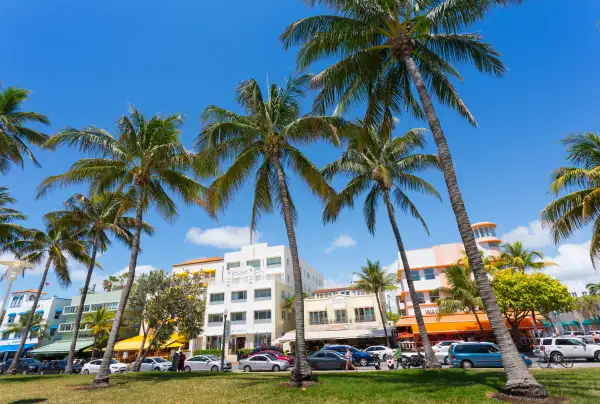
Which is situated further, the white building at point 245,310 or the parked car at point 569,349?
the white building at point 245,310

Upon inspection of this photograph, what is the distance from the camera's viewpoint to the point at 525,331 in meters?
35.5

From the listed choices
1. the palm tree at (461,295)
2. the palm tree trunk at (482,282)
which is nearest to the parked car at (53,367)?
the palm tree trunk at (482,282)

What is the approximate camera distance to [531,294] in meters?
29.6

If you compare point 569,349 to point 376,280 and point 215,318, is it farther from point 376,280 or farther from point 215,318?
point 215,318

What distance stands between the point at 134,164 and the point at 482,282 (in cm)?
1666

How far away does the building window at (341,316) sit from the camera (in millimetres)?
41000

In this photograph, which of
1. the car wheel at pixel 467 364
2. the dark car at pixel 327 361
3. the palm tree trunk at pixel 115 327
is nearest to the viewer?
the palm tree trunk at pixel 115 327

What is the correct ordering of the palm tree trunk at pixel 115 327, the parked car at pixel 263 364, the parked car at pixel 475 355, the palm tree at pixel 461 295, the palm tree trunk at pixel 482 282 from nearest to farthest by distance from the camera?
the palm tree trunk at pixel 482 282 → the palm tree trunk at pixel 115 327 → the parked car at pixel 475 355 → the parked car at pixel 263 364 → the palm tree at pixel 461 295

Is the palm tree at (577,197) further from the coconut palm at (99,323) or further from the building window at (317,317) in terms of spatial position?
the coconut palm at (99,323)

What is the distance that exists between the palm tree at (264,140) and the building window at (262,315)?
3022 cm

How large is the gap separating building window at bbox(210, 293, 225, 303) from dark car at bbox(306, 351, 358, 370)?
80.8ft

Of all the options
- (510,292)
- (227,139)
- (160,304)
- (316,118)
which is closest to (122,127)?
(227,139)

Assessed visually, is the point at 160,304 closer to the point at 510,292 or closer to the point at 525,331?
the point at 510,292

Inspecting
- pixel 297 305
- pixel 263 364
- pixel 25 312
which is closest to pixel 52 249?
pixel 263 364
